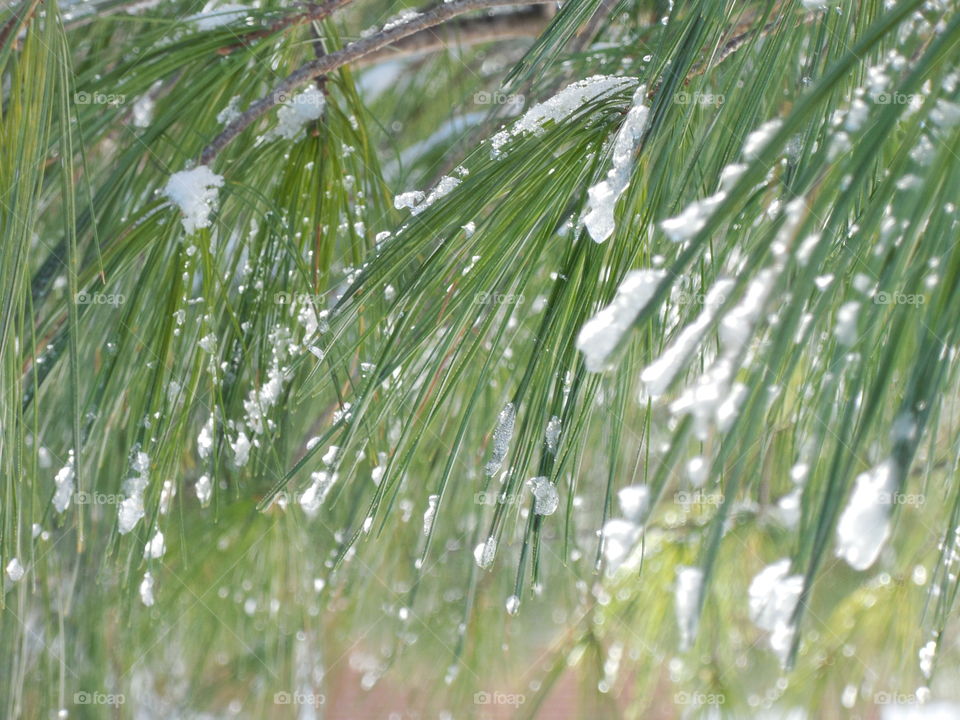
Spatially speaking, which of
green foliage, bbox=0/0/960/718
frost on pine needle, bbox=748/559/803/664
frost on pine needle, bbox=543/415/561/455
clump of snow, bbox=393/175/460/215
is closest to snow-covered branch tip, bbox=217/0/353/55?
green foliage, bbox=0/0/960/718

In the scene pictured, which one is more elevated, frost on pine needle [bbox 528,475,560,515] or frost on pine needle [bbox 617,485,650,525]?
frost on pine needle [bbox 528,475,560,515]

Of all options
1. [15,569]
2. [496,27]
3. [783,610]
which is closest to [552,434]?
[783,610]

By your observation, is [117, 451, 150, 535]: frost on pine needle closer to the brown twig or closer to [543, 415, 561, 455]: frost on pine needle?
[543, 415, 561, 455]: frost on pine needle

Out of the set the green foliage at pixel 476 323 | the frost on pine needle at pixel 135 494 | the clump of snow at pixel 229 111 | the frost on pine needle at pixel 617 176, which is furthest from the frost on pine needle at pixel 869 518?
the clump of snow at pixel 229 111

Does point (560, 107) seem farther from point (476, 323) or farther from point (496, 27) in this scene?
point (496, 27)

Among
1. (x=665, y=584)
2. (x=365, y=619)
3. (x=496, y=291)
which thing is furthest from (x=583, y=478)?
(x=496, y=291)

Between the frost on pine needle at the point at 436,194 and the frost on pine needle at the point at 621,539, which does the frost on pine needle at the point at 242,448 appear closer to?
the frost on pine needle at the point at 436,194

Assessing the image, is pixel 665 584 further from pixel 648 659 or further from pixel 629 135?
pixel 629 135

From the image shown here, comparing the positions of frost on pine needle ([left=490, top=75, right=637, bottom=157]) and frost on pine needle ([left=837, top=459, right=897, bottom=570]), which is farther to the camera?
frost on pine needle ([left=490, top=75, right=637, bottom=157])
